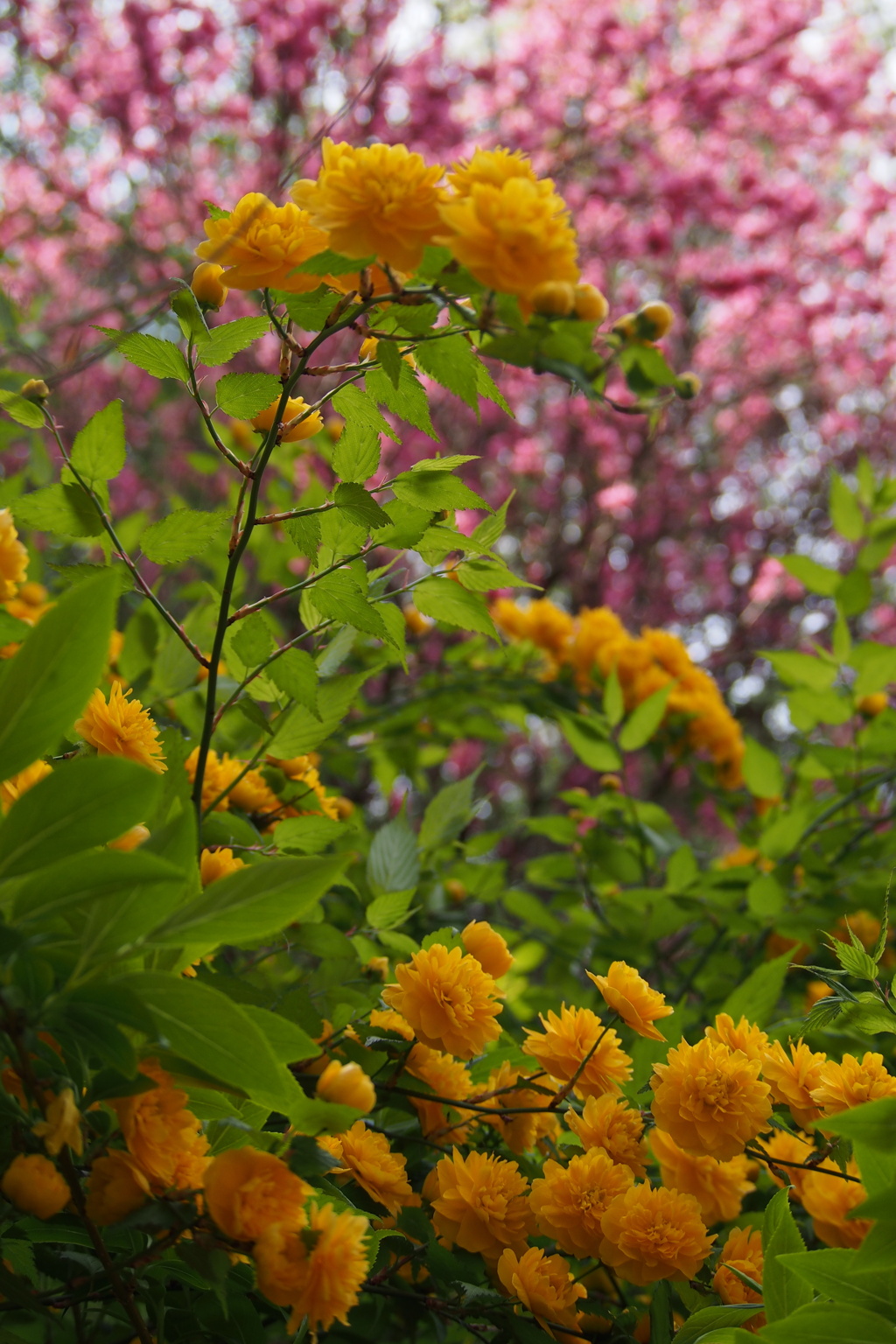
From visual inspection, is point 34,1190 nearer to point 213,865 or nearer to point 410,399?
point 213,865

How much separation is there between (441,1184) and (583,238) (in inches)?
157

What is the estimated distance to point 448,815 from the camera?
87 centimetres

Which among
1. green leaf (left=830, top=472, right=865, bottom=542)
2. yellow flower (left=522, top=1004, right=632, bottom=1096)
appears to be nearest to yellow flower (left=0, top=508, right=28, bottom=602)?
yellow flower (left=522, top=1004, right=632, bottom=1096)

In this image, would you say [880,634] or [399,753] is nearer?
[399,753]

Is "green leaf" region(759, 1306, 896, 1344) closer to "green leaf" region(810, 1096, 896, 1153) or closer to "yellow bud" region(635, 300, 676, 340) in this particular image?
"green leaf" region(810, 1096, 896, 1153)

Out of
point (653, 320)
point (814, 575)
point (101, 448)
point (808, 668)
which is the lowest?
point (101, 448)

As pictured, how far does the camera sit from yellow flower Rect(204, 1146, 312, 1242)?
34 centimetres

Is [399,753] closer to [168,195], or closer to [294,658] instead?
[294,658]

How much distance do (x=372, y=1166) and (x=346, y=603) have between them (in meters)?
0.30

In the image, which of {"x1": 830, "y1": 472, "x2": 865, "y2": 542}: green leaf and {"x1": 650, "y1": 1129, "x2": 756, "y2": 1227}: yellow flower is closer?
{"x1": 650, "y1": 1129, "x2": 756, "y2": 1227}: yellow flower

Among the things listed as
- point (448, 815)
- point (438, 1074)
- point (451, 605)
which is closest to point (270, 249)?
point (451, 605)

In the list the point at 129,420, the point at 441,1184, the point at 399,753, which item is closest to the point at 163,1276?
the point at 441,1184

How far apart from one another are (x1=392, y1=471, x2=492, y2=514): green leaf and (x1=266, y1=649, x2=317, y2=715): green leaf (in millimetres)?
111

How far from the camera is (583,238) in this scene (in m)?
3.85
